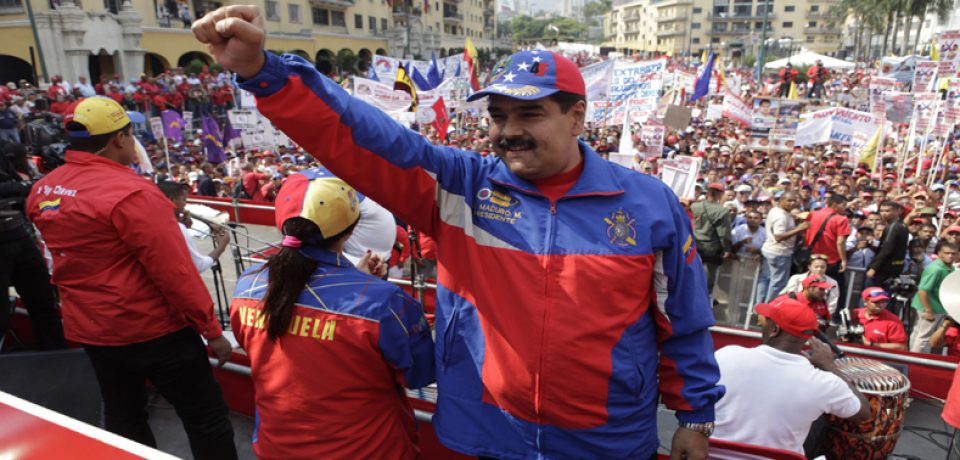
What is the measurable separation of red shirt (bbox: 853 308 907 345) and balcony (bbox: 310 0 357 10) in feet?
165

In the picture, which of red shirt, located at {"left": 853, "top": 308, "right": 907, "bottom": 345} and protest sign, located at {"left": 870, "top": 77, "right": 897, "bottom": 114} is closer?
red shirt, located at {"left": 853, "top": 308, "right": 907, "bottom": 345}

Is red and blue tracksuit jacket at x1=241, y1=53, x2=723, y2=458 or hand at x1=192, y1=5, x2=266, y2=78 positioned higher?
hand at x1=192, y1=5, x2=266, y2=78

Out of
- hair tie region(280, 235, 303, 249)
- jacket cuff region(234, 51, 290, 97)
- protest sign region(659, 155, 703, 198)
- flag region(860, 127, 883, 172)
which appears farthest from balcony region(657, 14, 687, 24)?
jacket cuff region(234, 51, 290, 97)

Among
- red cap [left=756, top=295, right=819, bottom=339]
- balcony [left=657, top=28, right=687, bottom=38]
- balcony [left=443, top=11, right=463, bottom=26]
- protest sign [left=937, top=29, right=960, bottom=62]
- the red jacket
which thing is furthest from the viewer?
balcony [left=657, top=28, right=687, bottom=38]

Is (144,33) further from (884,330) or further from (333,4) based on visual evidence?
(884,330)

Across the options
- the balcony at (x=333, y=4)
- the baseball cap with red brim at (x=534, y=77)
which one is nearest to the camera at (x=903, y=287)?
the baseball cap with red brim at (x=534, y=77)

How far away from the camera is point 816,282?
244 inches

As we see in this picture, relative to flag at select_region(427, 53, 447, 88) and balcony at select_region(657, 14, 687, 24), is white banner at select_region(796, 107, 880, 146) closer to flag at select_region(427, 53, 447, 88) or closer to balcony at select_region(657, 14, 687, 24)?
flag at select_region(427, 53, 447, 88)

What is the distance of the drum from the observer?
3.01 m

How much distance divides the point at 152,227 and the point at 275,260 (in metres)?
0.82

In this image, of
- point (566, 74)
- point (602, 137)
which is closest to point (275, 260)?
point (566, 74)

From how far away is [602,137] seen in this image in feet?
54.4

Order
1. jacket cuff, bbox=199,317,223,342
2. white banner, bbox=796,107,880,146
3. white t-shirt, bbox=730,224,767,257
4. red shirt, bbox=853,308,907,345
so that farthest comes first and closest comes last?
white banner, bbox=796,107,880,146 → white t-shirt, bbox=730,224,767,257 → red shirt, bbox=853,308,907,345 → jacket cuff, bbox=199,317,223,342

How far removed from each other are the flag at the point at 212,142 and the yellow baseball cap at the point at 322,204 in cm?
1336
